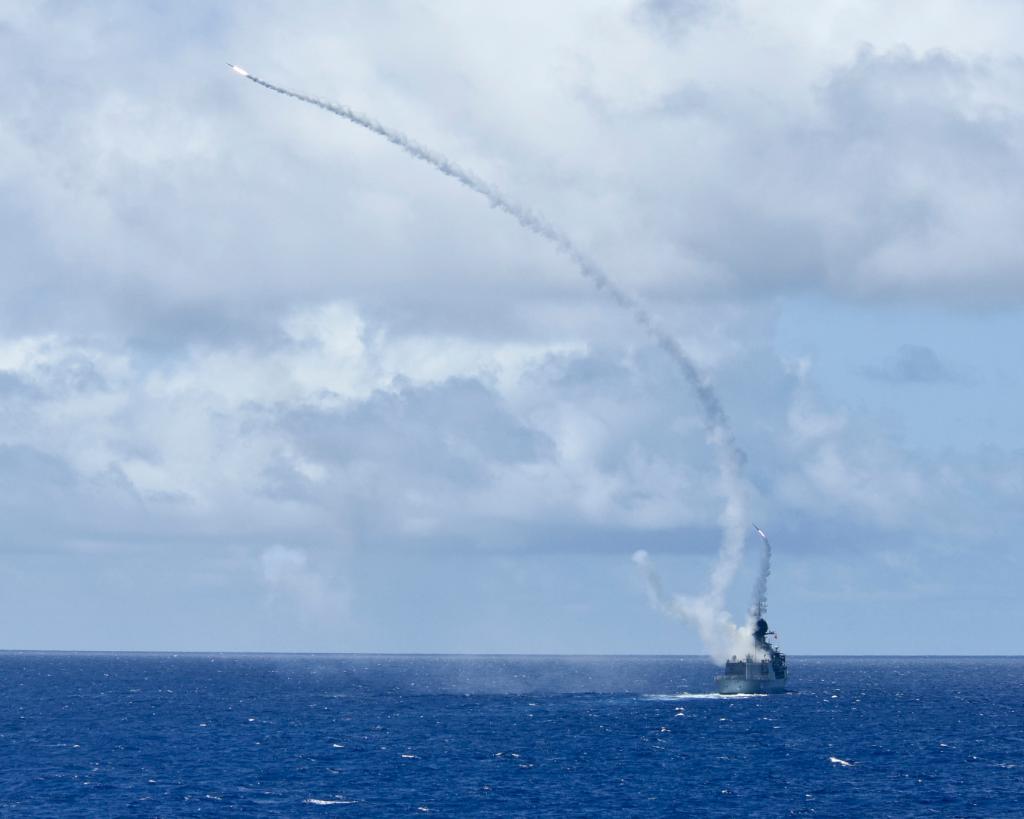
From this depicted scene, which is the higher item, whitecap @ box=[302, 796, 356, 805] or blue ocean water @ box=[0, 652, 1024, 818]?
blue ocean water @ box=[0, 652, 1024, 818]

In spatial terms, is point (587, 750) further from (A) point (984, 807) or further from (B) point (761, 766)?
(A) point (984, 807)

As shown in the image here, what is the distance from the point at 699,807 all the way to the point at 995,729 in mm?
84250

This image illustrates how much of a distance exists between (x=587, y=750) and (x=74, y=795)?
53.2 metres

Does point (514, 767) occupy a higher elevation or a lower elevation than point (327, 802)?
higher

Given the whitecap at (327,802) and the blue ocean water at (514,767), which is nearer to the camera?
the whitecap at (327,802)

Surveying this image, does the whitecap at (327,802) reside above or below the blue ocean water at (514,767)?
below

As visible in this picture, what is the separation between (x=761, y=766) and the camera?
14262 cm

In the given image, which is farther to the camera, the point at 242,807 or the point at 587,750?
the point at 587,750

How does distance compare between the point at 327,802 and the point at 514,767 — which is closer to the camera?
the point at 327,802

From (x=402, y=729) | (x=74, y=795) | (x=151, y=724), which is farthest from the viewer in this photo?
(x=151, y=724)

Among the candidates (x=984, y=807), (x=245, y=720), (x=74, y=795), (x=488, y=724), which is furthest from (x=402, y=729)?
(x=984, y=807)

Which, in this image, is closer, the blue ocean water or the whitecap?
the whitecap

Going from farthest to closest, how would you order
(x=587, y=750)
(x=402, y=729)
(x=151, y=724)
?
(x=151, y=724), (x=402, y=729), (x=587, y=750)

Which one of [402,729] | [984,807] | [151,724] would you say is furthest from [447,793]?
[151,724]
